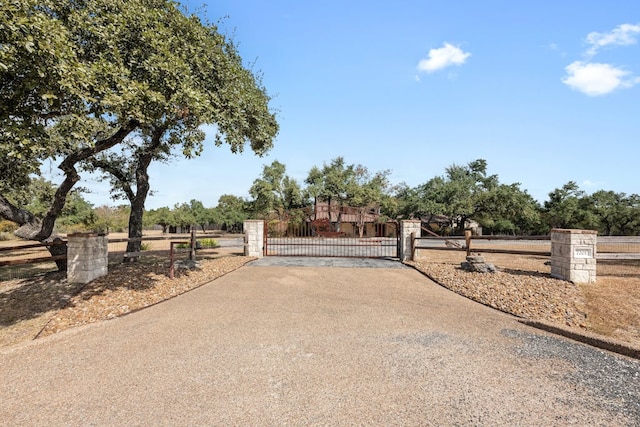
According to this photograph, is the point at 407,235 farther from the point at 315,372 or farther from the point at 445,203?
the point at 445,203

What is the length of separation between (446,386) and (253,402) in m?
2.13

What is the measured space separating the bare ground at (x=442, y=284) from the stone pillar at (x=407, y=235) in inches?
109

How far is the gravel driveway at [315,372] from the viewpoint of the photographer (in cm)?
306

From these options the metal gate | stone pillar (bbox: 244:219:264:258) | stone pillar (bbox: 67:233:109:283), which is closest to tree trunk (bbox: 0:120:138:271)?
stone pillar (bbox: 67:233:109:283)

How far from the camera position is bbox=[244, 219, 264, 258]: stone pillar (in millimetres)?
13609

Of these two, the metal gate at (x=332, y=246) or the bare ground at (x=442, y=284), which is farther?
the metal gate at (x=332, y=246)

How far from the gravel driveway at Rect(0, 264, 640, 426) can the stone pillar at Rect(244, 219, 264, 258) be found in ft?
23.4

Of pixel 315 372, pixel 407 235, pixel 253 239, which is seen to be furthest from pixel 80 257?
pixel 407 235

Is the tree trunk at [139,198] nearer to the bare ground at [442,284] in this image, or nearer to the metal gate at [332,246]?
the bare ground at [442,284]

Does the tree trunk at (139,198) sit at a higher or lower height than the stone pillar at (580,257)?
higher

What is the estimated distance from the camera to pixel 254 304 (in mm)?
6910

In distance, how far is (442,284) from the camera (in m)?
8.63

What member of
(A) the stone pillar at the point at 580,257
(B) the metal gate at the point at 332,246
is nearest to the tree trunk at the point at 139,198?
(B) the metal gate at the point at 332,246

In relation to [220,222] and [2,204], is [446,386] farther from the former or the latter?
[220,222]
